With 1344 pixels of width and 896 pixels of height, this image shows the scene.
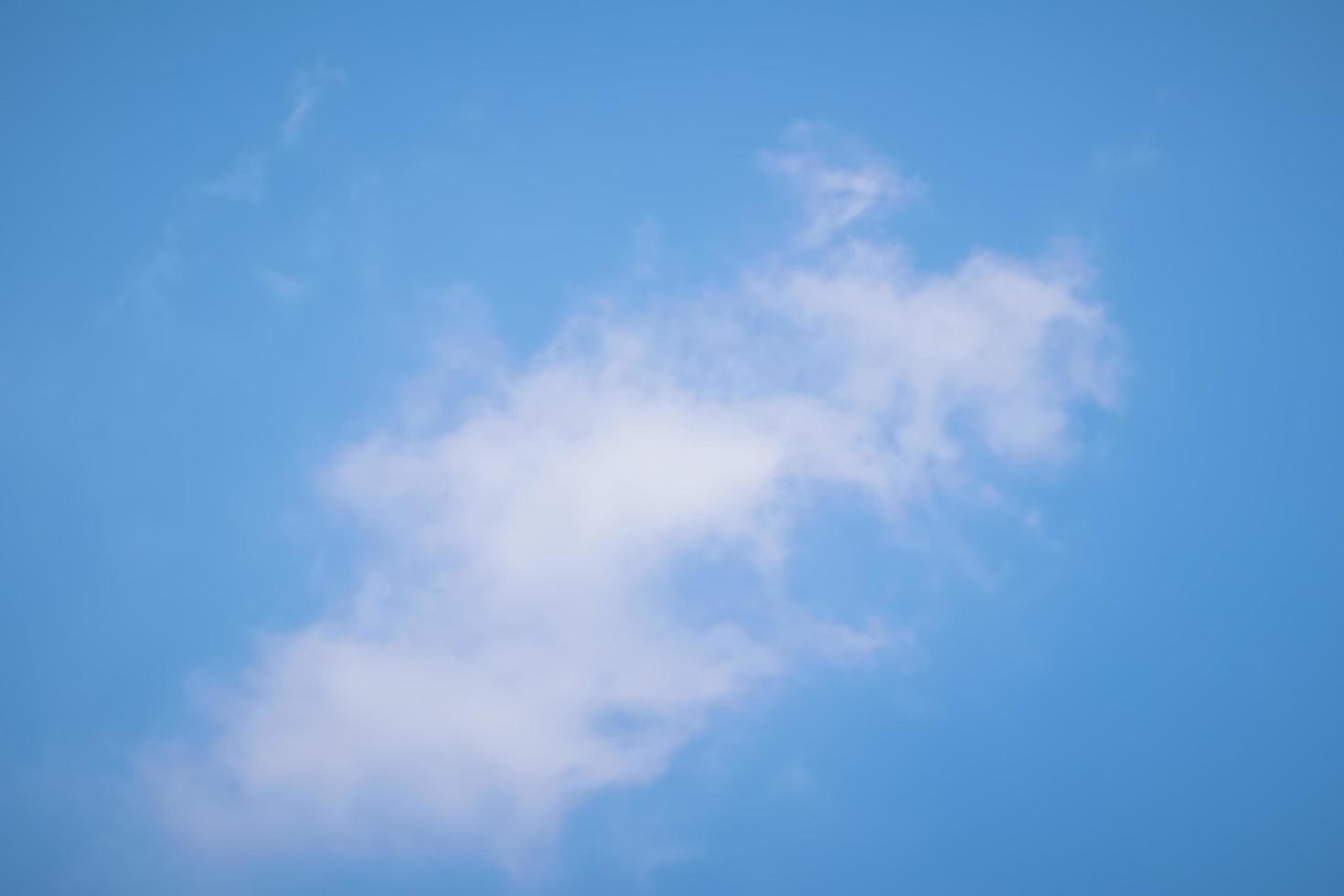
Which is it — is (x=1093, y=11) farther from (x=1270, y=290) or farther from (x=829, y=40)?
(x=1270, y=290)

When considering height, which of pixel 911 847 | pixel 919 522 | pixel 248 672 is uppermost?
pixel 919 522

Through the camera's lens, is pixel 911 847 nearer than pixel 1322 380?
No

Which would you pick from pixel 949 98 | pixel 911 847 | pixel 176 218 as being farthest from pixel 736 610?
pixel 176 218

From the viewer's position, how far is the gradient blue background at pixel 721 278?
5488 millimetres

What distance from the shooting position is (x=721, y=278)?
222 inches

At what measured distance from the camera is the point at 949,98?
557 cm

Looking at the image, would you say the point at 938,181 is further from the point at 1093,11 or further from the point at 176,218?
the point at 176,218

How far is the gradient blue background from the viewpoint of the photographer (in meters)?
5.49

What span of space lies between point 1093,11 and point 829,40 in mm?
1475

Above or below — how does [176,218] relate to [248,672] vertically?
above

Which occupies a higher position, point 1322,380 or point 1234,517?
point 1322,380

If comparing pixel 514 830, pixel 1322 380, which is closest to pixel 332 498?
pixel 514 830

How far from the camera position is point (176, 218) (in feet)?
18.3

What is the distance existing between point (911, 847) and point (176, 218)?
5646 millimetres
